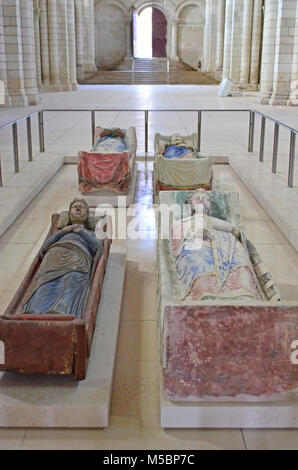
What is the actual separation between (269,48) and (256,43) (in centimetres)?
668

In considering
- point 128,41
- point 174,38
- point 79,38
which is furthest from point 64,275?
point 174,38

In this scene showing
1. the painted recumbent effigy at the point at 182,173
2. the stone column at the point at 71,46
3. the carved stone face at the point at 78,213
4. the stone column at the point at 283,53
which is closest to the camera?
the carved stone face at the point at 78,213

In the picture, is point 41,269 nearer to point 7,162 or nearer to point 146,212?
point 146,212

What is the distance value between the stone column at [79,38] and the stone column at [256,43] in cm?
1235

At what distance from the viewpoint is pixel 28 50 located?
19531 mm

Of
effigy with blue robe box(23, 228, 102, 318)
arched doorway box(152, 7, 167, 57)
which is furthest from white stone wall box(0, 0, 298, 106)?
effigy with blue robe box(23, 228, 102, 318)

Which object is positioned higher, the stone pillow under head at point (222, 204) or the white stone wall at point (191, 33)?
the white stone wall at point (191, 33)

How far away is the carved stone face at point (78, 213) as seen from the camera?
504cm

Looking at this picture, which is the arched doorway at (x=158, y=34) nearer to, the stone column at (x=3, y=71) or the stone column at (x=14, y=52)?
the stone column at (x=14, y=52)

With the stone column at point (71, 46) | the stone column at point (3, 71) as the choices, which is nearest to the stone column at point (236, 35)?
the stone column at point (71, 46)

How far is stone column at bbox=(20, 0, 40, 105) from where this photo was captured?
1919cm

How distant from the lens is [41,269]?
439 cm

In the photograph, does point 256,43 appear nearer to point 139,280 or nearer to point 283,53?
point 283,53
